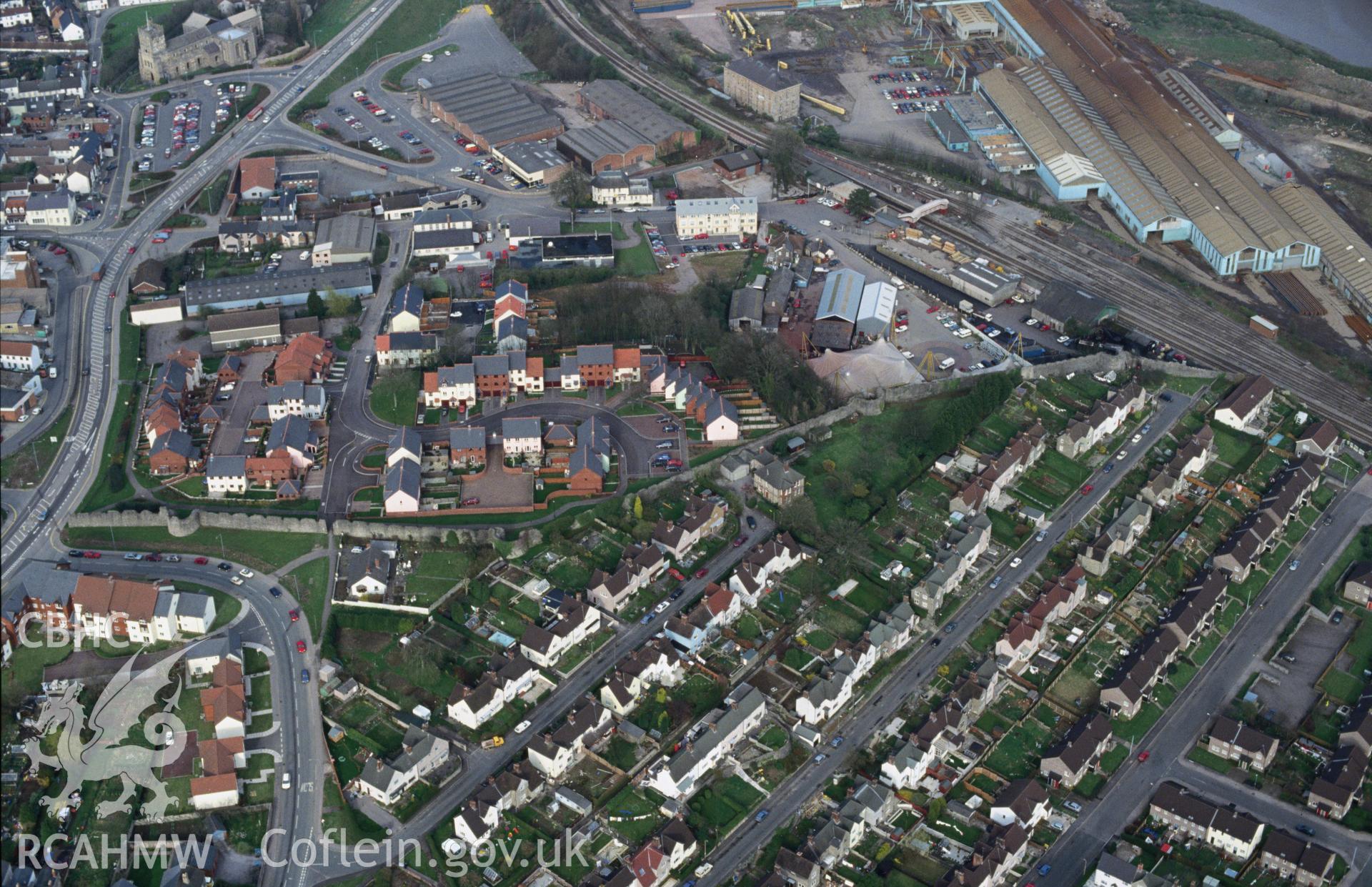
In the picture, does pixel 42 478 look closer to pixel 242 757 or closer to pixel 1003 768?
pixel 242 757

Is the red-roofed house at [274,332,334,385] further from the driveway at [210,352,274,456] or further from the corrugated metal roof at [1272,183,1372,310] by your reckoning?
the corrugated metal roof at [1272,183,1372,310]

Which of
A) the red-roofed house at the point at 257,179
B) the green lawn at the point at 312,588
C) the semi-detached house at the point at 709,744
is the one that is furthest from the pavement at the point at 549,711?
the red-roofed house at the point at 257,179

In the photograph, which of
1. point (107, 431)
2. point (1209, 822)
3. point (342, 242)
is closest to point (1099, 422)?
point (1209, 822)

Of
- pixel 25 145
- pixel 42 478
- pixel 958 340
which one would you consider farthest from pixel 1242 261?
pixel 25 145

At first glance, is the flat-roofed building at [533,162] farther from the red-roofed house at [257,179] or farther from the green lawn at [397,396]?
the green lawn at [397,396]

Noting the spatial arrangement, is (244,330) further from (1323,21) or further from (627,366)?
(1323,21)
